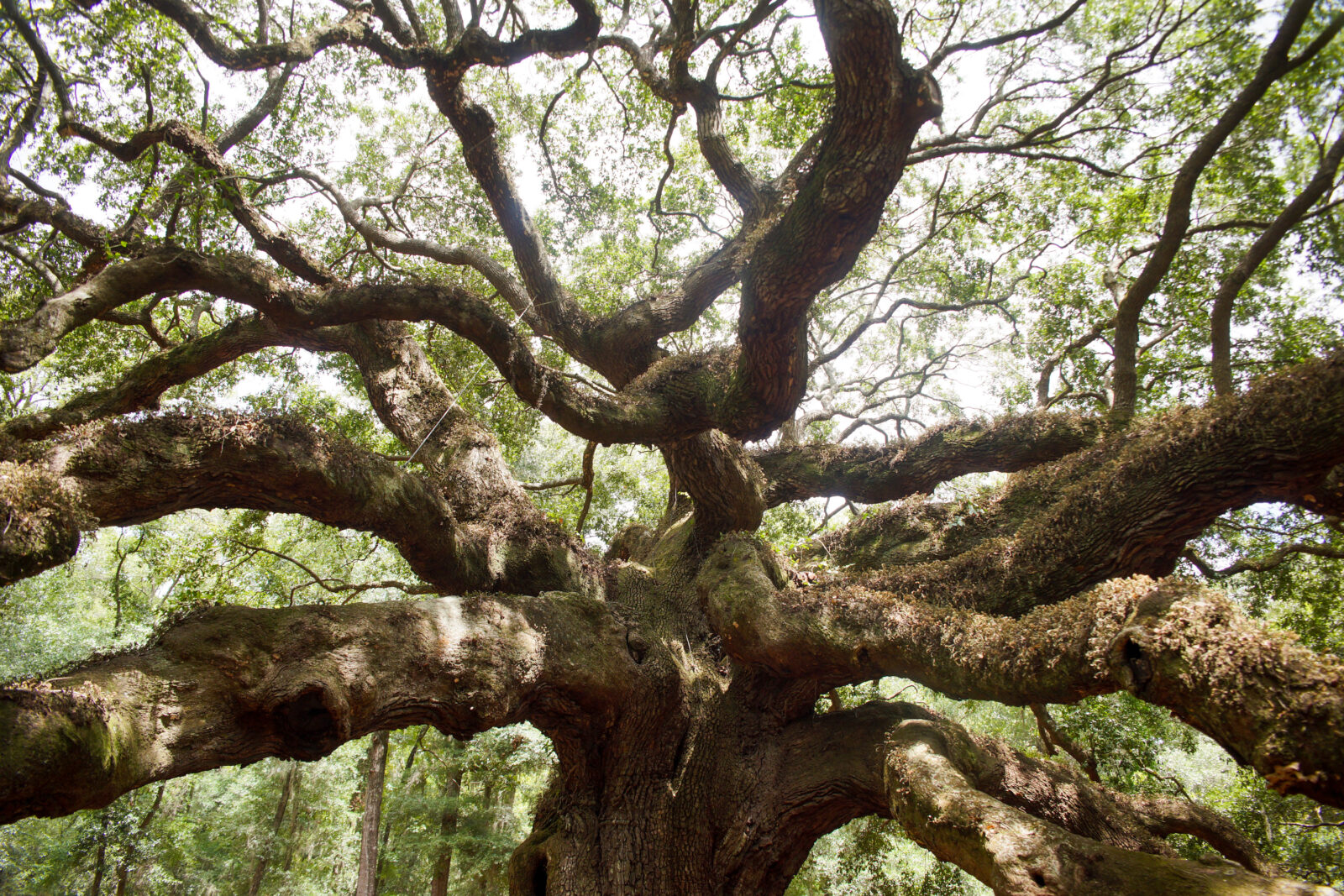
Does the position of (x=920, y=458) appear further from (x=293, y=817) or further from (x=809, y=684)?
(x=293, y=817)

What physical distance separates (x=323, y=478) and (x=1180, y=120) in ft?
29.8

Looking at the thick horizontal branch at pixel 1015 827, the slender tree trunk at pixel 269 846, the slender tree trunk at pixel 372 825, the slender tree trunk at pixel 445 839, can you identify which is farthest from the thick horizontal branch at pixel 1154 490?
the slender tree trunk at pixel 269 846

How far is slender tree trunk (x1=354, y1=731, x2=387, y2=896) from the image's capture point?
10.8 meters

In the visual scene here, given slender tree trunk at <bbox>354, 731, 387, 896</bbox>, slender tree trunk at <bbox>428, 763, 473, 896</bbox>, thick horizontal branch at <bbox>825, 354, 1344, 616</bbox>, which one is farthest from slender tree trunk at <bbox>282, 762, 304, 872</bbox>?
thick horizontal branch at <bbox>825, 354, 1344, 616</bbox>

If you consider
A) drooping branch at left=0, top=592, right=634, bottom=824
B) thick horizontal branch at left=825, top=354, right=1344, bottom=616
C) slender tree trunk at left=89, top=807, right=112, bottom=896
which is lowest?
slender tree trunk at left=89, top=807, right=112, bottom=896

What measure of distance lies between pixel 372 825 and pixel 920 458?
1142 cm

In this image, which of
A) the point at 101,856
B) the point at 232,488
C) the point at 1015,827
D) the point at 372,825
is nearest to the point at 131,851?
the point at 101,856

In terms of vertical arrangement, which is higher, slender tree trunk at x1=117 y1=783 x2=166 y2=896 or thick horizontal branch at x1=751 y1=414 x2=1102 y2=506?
thick horizontal branch at x1=751 y1=414 x2=1102 y2=506

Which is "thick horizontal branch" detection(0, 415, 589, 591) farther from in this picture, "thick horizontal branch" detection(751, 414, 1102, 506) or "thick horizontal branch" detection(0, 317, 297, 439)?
"thick horizontal branch" detection(751, 414, 1102, 506)

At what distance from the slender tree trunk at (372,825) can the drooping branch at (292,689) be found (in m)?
8.53

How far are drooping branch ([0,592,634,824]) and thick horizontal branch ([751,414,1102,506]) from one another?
2968mm

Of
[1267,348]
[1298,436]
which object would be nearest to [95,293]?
[1298,436]

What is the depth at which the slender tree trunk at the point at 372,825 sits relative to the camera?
10.8 m

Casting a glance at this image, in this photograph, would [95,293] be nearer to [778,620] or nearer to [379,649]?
[379,649]
